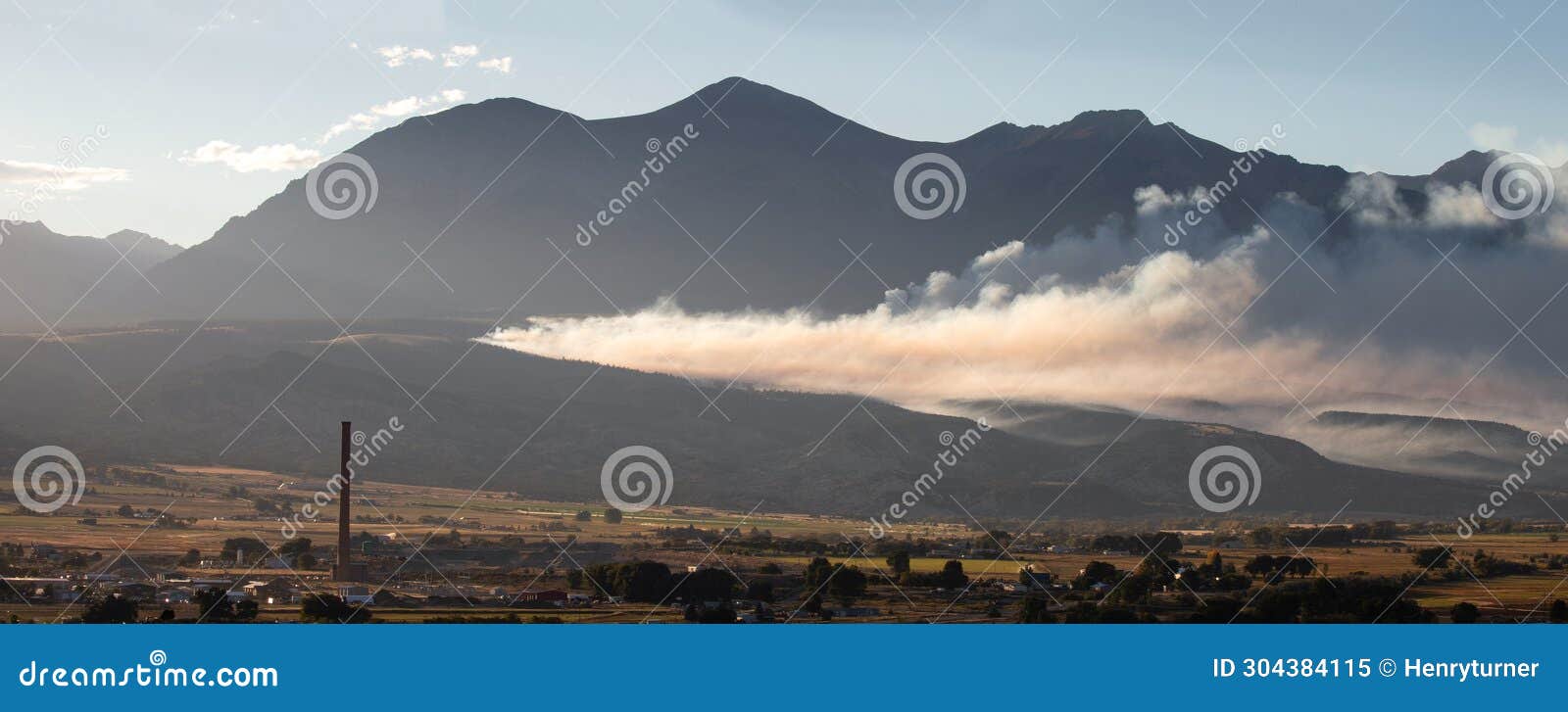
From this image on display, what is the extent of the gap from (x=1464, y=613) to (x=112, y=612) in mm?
93396

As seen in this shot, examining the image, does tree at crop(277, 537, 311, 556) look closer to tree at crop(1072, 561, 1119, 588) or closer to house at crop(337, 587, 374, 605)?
house at crop(337, 587, 374, 605)

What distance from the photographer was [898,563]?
→ 150 meters

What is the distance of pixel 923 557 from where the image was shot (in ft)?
549

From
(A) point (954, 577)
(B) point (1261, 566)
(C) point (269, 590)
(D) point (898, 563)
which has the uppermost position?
(D) point (898, 563)

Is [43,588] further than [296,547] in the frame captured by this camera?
No

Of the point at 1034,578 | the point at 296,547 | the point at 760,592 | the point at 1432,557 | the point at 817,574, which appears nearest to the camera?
the point at 760,592

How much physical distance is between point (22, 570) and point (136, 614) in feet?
127

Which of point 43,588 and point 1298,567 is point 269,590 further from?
point 1298,567

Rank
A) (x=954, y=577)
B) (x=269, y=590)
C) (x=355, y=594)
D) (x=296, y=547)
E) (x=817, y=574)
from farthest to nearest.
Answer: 1. (x=296, y=547)
2. (x=954, y=577)
3. (x=817, y=574)
4. (x=269, y=590)
5. (x=355, y=594)

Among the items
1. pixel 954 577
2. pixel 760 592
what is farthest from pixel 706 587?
pixel 954 577

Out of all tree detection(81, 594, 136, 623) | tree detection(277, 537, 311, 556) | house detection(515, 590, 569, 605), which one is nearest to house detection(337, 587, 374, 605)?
house detection(515, 590, 569, 605)

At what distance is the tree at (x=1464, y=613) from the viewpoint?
11376 cm

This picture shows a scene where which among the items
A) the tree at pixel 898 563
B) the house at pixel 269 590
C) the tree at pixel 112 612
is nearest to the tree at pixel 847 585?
the tree at pixel 898 563

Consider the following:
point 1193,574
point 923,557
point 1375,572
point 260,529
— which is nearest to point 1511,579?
point 1375,572
